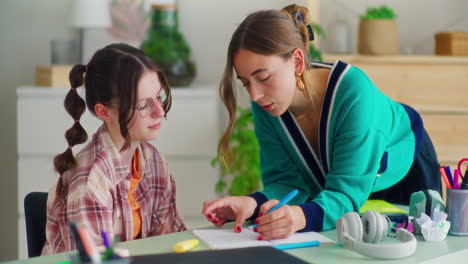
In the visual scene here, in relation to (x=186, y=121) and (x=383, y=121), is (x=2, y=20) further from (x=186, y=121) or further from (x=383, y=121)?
(x=383, y=121)

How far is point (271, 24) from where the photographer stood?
1710 mm

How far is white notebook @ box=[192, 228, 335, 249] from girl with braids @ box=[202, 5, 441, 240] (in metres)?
0.02

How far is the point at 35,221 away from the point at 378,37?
2.27m

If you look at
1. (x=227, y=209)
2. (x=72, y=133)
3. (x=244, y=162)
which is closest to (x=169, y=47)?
(x=244, y=162)

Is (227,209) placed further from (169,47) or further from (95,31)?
(95,31)

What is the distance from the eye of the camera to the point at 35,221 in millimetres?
1728

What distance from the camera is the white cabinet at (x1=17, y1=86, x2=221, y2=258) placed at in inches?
137

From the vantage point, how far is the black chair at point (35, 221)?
172 centimetres

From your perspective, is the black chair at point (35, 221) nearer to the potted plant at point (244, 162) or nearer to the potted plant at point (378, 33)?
the potted plant at point (244, 162)

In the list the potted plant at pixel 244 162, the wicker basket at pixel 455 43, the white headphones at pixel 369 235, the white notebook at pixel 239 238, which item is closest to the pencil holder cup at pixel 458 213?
the white headphones at pixel 369 235

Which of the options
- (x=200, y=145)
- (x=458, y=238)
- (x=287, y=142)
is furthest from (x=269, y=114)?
(x=200, y=145)

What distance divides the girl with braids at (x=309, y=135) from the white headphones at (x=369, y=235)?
14cm

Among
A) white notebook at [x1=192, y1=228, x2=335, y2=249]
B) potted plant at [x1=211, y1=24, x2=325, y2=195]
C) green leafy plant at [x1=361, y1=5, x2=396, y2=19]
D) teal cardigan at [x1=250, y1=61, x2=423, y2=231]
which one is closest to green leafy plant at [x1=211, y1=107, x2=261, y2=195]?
potted plant at [x1=211, y1=24, x2=325, y2=195]

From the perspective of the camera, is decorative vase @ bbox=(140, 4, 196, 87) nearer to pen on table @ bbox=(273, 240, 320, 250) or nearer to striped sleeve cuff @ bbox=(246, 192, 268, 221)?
striped sleeve cuff @ bbox=(246, 192, 268, 221)
